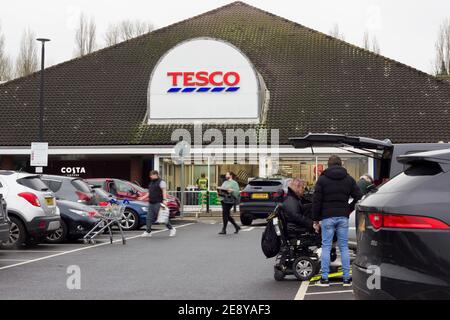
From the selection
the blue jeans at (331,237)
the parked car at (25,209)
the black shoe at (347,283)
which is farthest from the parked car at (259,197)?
the blue jeans at (331,237)

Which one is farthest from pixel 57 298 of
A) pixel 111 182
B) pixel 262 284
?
pixel 111 182

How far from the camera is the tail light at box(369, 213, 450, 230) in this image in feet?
20.4

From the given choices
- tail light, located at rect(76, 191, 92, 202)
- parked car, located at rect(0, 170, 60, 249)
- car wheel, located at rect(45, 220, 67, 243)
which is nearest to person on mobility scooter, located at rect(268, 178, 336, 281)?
parked car, located at rect(0, 170, 60, 249)

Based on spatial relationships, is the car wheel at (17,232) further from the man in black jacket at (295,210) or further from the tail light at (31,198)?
the man in black jacket at (295,210)

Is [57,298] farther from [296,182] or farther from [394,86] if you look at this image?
[394,86]

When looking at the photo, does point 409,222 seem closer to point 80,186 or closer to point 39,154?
point 80,186

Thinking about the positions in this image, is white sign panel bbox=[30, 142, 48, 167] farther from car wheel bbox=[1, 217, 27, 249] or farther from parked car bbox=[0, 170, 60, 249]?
car wheel bbox=[1, 217, 27, 249]

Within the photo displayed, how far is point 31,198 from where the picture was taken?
1728cm

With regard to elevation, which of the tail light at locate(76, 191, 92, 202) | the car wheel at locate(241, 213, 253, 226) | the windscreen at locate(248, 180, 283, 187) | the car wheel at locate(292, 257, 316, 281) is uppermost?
the windscreen at locate(248, 180, 283, 187)

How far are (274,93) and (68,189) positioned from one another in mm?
20883

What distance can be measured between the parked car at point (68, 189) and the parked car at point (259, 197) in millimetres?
9030

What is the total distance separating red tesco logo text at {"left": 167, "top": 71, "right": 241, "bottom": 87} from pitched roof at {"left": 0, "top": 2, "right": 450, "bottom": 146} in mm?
2118

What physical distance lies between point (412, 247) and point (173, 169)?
109 feet
